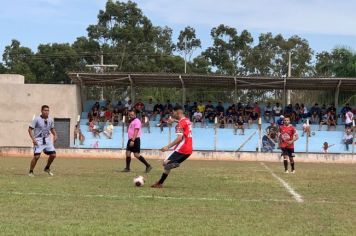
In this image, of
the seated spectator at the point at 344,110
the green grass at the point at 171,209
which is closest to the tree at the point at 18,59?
the seated spectator at the point at 344,110

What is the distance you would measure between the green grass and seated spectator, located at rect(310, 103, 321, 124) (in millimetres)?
25897

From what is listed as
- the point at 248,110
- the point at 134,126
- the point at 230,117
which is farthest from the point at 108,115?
the point at 134,126

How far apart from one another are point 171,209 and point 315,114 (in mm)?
32040

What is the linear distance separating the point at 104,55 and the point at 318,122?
35.6 m

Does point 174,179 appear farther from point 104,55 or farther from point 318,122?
point 104,55

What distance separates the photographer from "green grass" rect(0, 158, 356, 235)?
7883 millimetres

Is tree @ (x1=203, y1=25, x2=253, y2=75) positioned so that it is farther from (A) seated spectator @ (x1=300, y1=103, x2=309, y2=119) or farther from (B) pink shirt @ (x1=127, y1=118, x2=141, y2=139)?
(B) pink shirt @ (x1=127, y1=118, x2=141, y2=139)

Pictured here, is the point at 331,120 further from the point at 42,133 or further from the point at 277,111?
the point at 42,133

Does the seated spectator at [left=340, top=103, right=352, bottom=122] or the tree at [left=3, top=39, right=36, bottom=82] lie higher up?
the tree at [left=3, top=39, right=36, bottom=82]

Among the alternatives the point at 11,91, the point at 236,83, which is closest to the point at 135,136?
the point at 236,83

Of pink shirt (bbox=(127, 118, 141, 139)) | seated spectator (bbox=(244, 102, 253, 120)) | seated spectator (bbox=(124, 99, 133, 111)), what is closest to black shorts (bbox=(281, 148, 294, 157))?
pink shirt (bbox=(127, 118, 141, 139))

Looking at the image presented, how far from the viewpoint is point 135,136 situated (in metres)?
18.7

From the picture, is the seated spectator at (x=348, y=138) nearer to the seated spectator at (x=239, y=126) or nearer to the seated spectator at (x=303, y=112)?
the seated spectator at (x=303, y=112)

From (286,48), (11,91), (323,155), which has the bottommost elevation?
(323,155)
